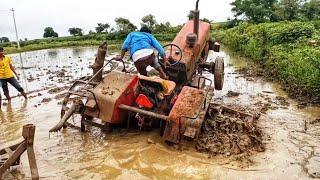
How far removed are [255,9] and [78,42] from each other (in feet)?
49.3

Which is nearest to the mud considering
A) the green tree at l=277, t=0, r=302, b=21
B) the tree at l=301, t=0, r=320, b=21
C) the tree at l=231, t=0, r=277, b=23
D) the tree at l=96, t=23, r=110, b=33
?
the tree at l=301, t=0, r=320, b=21

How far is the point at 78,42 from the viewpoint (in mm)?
34531

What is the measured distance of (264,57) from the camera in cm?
1552

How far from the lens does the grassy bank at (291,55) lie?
1039 cm

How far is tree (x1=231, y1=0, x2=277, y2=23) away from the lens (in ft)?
102

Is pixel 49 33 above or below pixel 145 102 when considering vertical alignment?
below

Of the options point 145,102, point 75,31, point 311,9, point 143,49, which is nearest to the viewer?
point 145,102

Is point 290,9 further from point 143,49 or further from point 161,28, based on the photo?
point 143,49

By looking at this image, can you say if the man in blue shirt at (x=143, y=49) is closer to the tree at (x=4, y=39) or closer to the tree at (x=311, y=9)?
the tree at (x=311, y=9)

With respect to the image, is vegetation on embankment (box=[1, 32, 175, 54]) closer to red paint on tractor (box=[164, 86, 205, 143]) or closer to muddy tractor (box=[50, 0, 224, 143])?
muddy tractor (box=[50, 0, 224, 143])

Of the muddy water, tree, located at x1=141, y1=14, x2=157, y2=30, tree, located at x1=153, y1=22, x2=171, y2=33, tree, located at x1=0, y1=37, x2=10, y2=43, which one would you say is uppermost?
tree, located at x1=141, y1=14, x2=157, y2=30

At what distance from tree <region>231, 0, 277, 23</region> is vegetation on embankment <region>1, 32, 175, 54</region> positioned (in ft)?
20.8

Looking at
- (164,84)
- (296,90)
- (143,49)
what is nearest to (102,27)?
(296,90)

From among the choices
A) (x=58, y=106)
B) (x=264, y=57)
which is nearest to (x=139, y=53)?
(x=58, y=106)
